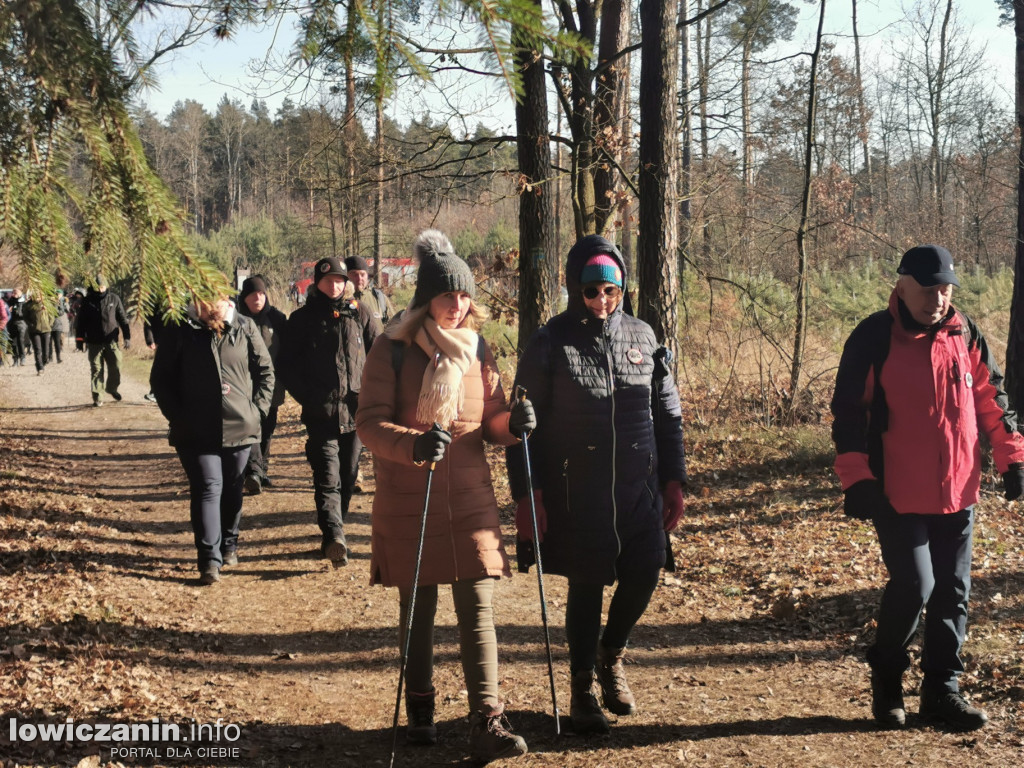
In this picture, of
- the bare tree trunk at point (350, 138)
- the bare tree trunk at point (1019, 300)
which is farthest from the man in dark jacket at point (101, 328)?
the bare tree trunk at point (1019, 300)

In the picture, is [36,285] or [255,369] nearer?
[36,285]

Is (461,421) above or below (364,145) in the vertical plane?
below

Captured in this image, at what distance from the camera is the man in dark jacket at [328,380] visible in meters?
7.36

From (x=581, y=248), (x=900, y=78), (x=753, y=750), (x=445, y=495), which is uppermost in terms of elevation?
(x=900, y=78)

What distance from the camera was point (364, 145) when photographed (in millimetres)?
13117

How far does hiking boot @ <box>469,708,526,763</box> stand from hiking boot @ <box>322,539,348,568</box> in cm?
342

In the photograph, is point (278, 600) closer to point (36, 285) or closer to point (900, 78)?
point (36, 285)

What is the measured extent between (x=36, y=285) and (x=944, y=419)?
371cm

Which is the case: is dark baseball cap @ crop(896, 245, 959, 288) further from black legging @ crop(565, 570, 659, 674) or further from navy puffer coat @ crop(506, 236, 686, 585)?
black legging @ crop(565, 570, 659, 674)

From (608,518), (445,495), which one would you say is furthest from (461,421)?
(608,518)

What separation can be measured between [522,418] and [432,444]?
0.43m

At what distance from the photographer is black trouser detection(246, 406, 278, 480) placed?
914 centimetres

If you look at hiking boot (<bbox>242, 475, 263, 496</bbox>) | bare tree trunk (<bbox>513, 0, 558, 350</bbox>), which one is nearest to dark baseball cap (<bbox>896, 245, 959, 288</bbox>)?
bare tree trunk (<bbox>513, 0, 558, 350</bbox>)

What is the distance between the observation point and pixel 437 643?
585 centimetres
